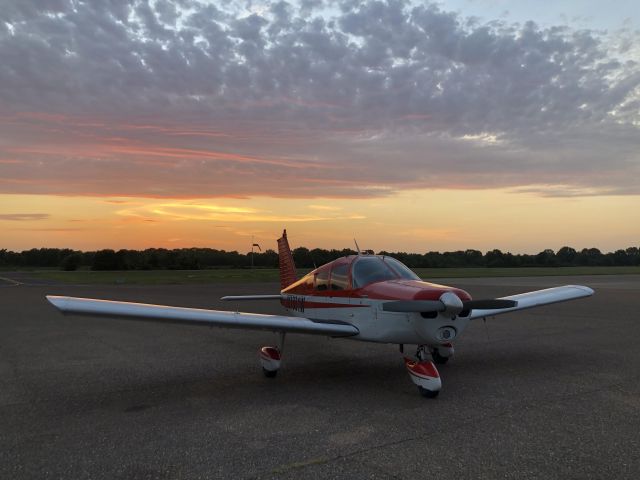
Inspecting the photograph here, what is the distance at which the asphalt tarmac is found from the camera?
4.05 meters

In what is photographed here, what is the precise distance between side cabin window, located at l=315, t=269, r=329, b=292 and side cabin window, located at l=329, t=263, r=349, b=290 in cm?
16

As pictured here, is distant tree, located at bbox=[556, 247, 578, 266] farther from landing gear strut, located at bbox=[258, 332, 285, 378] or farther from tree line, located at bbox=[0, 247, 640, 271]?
landing gear strut, located at bbox=[258, 332, 285, 378]

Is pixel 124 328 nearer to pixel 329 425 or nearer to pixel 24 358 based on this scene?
pixel 24 358

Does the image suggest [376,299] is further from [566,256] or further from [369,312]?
[566,256]

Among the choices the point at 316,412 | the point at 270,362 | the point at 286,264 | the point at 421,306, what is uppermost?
the point at 286,264

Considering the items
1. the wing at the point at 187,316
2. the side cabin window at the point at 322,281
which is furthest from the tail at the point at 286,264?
the wing at the point at 187,316

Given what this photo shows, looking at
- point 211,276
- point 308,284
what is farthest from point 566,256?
point 308,284

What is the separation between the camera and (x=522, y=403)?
5.80m

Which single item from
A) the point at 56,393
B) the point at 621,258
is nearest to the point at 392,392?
the point at 56,393

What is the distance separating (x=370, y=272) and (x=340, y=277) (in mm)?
583

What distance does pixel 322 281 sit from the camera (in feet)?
26.6

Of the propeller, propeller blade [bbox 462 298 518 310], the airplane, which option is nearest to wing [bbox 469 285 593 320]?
the airplane

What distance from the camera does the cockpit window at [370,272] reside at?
718 centimetres

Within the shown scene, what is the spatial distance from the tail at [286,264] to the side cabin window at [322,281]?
10.3 feet
